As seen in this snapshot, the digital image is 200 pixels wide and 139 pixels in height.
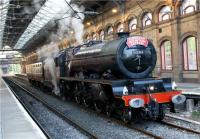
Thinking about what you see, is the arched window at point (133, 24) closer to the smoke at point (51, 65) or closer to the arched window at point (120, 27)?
the arched window at point (120, 27)

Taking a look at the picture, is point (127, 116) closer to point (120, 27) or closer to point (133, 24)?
point (133, 24)

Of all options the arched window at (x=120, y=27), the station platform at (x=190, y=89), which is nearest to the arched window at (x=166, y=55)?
the station platform at (x=190, y=89)

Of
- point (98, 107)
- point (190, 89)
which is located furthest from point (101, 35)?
point (98, 107)

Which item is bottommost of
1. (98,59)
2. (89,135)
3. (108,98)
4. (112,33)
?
(89,135)

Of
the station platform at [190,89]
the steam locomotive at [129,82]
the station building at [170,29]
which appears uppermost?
the station building at [170,29]

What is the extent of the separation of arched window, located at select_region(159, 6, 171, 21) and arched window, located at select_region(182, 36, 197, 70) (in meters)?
2.51

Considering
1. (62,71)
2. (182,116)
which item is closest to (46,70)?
(62,71)

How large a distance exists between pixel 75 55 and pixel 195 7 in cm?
984

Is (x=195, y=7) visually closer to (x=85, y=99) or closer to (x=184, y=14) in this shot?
(x=184, y=14)

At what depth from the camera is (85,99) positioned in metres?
15.5

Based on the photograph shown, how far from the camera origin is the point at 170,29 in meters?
25.1

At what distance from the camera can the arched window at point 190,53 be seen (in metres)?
23.4

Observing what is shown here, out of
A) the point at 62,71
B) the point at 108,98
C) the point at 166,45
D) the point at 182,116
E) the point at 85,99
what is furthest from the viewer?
the point at 166,45

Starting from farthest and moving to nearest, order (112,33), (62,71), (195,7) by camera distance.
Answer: (112,33) → (195,7) → (62,71)
